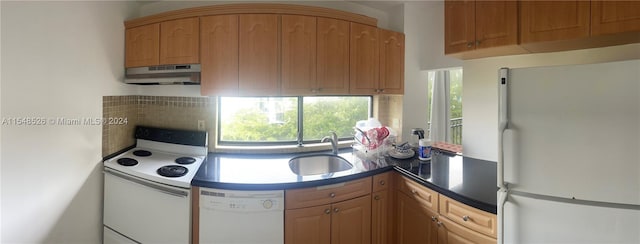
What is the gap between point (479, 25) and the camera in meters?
1.65

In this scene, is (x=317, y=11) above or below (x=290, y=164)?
above

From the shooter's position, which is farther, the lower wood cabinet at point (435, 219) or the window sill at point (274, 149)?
the window sill at point (274, 149)

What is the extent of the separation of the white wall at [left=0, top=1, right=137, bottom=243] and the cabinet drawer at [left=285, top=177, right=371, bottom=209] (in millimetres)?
1454

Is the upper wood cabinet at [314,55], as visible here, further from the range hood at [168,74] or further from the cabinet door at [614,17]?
the cabinet door at [614,17]

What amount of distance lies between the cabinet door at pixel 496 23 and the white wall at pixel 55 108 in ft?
8.31

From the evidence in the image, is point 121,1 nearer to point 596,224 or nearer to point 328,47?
point 328,47

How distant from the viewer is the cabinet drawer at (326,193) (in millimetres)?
1624

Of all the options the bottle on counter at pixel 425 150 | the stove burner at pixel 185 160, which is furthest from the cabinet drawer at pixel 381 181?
the stove burner at pixel 185 160

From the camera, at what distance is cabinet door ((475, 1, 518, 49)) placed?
1.53 meters

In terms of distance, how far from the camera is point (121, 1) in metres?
2.18

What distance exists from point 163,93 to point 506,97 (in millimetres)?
2520

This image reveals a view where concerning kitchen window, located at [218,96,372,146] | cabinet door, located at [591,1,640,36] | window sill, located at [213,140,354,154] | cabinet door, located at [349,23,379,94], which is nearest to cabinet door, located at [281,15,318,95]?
cabinet door, located at [349,23,379,94]

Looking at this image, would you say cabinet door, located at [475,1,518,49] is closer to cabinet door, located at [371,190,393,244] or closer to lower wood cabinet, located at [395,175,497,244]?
lower wood cabinet, located at [395,175,497,244]

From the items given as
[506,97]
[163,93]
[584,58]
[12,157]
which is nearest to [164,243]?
[12,157]
